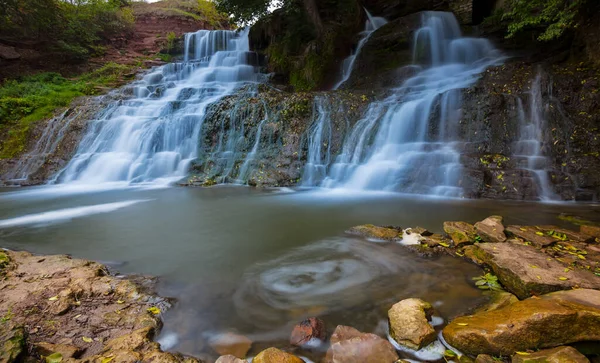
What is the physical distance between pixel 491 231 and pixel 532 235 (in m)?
0.46

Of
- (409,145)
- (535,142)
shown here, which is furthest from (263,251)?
(535,142)

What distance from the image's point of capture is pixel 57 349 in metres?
1.92

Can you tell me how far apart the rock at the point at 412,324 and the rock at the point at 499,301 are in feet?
1.64

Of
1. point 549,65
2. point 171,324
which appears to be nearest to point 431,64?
point 549,65

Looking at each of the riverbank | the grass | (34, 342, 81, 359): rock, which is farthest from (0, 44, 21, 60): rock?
(34, 342, 81, 359): rock

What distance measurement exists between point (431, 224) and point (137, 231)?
16.1ft

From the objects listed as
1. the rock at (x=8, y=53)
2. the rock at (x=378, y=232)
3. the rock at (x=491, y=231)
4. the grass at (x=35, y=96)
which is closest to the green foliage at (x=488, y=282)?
the rock at (x=491, y=231)

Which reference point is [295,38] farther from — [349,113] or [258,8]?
[349,113]

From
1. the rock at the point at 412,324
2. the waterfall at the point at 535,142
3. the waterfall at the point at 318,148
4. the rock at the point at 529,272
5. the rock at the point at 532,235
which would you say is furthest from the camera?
the waterfall at the point at 318,148

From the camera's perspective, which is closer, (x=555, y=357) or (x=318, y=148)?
(x=555, y=357)

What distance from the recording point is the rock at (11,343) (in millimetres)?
1599

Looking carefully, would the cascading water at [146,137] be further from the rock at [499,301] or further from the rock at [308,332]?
the rock at [499,301]

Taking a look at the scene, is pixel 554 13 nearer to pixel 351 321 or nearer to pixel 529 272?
pixel 529 272

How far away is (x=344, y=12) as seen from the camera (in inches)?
627
